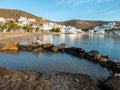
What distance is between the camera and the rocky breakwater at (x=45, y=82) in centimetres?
1206

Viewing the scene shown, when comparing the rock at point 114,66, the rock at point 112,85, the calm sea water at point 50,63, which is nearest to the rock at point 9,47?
the calm sea water at point 50,63

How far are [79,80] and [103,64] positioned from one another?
9209 mm

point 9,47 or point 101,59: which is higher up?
point 9,47

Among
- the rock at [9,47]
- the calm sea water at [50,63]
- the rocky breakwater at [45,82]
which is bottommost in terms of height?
the calm sea water at [50,63]

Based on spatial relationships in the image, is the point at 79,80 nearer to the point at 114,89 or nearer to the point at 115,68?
the point at 114,89

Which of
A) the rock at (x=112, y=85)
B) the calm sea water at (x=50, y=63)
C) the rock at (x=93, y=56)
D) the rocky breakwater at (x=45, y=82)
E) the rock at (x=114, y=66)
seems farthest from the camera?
the rock at (x=93, y=56)

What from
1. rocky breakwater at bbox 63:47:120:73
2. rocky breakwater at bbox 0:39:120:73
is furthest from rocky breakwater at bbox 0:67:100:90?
rocky breakwater at bbox 0:39:120:73

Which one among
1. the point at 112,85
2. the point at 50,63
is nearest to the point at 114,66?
the point at 50,63

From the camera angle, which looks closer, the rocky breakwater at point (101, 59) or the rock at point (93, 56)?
the rocky breakwater at point (101, 59)

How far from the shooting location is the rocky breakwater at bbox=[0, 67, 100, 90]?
12.1m

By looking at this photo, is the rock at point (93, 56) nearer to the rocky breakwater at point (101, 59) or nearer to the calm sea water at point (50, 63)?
the rocky breakwater at point (101, 59)

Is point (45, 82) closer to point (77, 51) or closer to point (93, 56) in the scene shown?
point (93, 56)

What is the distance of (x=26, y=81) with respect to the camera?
42.8 ft

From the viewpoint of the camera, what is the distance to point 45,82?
1304cm
